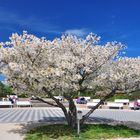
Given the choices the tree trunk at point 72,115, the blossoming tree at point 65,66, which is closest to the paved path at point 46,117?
the tree trunk at point 72,115

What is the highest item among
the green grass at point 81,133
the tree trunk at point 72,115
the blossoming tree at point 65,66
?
the blossoming tree at point 65,66

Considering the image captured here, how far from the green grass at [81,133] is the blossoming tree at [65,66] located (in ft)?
2.91

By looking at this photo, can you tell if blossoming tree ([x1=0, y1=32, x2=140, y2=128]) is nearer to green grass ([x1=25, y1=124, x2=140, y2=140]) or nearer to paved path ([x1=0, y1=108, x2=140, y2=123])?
green grass ([x1=25, y1=124, x2=140, y2=140])

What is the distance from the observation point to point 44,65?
15.9m

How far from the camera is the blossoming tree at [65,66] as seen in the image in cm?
1522

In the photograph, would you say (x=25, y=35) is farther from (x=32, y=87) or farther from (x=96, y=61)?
(x=96, y=61)

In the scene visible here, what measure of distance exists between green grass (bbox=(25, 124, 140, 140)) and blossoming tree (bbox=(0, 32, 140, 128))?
885 mm

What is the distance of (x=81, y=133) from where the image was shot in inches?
634

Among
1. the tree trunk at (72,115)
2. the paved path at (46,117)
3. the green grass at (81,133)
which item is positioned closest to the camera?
the green grass at (81,133)

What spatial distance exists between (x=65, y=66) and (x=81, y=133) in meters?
3.12

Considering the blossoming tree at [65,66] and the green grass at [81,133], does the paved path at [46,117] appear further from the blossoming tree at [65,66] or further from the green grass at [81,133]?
the blossoming tree at [65,66]

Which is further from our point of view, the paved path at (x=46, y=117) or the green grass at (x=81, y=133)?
the paved path at (x=46, y=117)

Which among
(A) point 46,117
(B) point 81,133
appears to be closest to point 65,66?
(B) point 81,133

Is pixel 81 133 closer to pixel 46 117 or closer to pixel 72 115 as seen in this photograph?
pixel 72 115
